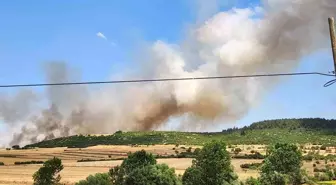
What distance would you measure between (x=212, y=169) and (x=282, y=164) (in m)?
30.1

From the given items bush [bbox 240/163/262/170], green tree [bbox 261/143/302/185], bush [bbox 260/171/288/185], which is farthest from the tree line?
bush [bbox 240/163/262/170]

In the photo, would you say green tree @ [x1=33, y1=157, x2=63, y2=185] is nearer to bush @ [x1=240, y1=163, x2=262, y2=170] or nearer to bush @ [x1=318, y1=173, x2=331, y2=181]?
bush @ [x1=318, y1=173, x2=331, y2=181]

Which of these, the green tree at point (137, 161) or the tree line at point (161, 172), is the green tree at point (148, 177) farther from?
the green tree at point (137, 161)

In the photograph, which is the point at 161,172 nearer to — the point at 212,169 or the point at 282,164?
the point at 212,169

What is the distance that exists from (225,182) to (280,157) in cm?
3004

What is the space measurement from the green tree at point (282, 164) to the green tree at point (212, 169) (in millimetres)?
16485

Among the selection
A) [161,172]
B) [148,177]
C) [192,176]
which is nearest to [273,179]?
[192,176]

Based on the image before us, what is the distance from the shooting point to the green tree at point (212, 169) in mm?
99250

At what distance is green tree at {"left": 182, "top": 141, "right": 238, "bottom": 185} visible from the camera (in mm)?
99250

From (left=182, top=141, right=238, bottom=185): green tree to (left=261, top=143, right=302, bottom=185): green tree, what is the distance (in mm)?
16485

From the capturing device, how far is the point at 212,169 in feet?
326

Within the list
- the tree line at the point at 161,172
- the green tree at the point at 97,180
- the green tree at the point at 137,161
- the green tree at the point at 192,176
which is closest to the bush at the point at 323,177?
the tree line at the point at 161,172

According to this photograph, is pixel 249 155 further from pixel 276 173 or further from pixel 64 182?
pixel 64 182

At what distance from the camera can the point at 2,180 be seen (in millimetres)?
123125
